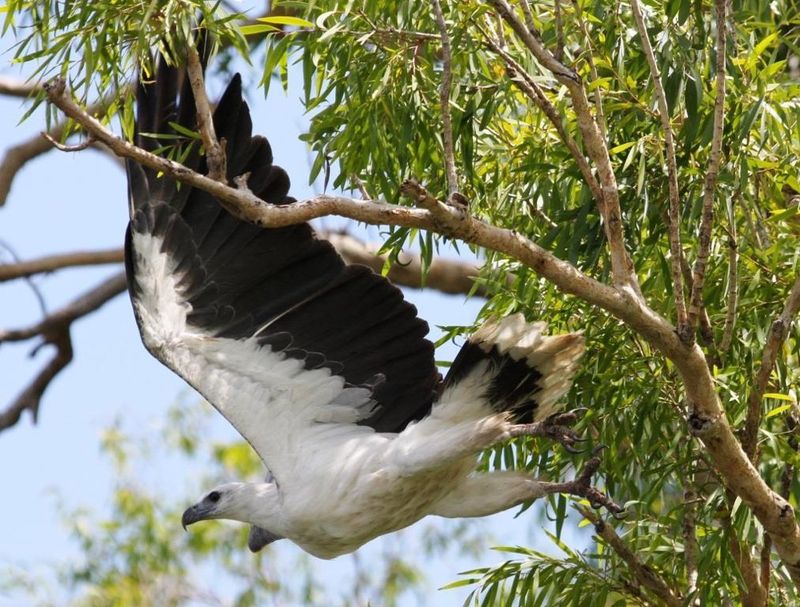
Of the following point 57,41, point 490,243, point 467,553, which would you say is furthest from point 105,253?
point 490,243

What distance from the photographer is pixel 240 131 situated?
448cm

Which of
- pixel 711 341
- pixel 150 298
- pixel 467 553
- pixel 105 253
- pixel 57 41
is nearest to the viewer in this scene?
pixel 57 41

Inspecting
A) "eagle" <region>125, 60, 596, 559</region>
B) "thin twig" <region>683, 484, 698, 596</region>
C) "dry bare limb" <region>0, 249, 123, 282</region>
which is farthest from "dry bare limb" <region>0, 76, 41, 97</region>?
"thin twig" <region>683, 484, 698, 596</region>

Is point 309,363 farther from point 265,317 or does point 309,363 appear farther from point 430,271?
point 430,271

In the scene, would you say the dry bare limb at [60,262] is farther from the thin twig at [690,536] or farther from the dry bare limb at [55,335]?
the thin twig at [690,536]

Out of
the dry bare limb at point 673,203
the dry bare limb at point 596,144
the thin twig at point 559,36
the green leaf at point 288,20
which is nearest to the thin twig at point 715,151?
the dry bare limb at point 673,203

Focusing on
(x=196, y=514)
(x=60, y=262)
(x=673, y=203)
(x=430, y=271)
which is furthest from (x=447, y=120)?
(x=60, y=262)

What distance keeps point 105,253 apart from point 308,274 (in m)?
4.19

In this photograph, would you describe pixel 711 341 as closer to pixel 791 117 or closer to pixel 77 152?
pixel 791 117

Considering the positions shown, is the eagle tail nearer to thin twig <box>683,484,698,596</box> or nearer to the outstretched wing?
the outstretched wing

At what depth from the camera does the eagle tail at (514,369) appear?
13.5ft

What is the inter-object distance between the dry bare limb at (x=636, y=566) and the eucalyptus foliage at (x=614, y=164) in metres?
0.10

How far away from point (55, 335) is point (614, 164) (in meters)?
5.20

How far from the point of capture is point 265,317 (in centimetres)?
455
